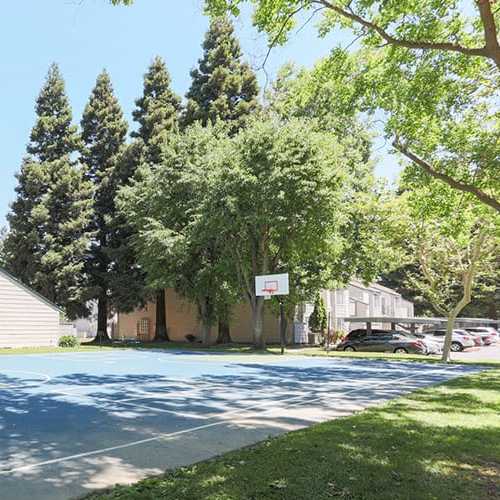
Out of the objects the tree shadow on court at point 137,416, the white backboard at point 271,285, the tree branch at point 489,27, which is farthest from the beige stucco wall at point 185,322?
the tree branch at point 489,27

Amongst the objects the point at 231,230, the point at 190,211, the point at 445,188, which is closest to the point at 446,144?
the point at 445,188

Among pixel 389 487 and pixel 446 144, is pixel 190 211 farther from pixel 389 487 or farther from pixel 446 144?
pixel 389 487

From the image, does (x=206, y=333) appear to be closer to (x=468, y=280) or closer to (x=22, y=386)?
(x=468, y=280)

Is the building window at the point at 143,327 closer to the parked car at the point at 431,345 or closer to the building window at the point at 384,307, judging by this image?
the parked car at the point at 431,345

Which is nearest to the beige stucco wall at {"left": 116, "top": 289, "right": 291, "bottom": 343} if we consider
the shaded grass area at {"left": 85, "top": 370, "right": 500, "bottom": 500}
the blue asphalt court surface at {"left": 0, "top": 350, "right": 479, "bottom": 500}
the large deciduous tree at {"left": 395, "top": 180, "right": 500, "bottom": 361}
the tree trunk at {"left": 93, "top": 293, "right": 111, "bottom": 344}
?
the tree trunk at {"left": 93, "top": 293, "right": 111, "bottom": 344}

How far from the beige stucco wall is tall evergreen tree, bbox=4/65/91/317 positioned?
8.45 metres

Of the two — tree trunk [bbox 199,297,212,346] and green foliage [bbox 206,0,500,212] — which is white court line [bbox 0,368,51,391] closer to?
green foliage [bbox 206,0,500,212]

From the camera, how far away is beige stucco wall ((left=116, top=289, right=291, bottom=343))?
124 ft

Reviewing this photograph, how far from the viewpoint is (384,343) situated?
30.7 meters

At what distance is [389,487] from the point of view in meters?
4.89

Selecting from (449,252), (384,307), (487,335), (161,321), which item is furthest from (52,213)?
(487,335)

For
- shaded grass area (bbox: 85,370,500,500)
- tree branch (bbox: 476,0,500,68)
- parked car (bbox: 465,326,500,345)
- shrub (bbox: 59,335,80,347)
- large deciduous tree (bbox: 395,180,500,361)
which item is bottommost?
parked car (bbox: 465,326,500,345)

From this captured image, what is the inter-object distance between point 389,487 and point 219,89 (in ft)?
120

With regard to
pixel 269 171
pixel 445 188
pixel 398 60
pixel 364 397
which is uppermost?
pixel 269 171
